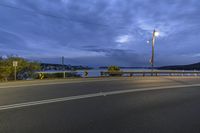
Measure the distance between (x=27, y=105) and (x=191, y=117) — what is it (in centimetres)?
576

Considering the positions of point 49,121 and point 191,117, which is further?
point 191,117

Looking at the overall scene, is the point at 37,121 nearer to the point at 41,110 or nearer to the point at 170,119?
the point at 41,110

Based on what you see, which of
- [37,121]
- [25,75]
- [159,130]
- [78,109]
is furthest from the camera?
[25,75]

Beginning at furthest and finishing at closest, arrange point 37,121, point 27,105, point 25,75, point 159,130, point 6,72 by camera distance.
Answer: point 25,75 < point 6,72 < point 27,105 < point 37,121 < point 159,130

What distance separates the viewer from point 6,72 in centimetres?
2272

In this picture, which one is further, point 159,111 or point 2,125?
point 159,111

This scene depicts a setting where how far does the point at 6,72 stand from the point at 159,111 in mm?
19745

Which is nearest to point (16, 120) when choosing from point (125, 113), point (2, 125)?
point (2, 125)

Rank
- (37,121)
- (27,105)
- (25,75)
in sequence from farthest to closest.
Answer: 1. (25,75)
2. (27,105)
3. (37,121)

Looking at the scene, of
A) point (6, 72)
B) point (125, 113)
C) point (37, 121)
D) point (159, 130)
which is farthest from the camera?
point (6, 72)

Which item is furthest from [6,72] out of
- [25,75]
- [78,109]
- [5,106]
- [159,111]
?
[159,111]

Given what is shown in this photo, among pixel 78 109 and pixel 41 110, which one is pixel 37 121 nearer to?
pixel 41 110

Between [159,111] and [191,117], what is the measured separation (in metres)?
1.07

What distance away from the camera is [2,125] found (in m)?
5.33
